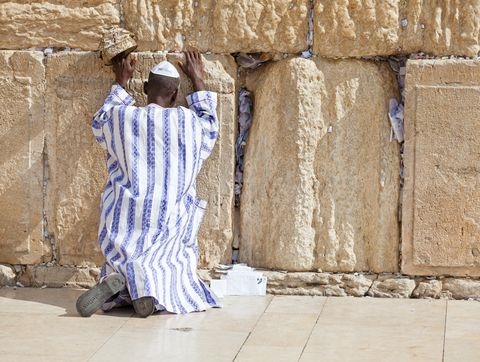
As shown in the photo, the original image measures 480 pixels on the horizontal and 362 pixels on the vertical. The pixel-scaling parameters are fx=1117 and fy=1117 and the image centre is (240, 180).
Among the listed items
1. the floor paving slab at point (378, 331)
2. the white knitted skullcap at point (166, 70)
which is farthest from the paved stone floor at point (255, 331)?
the white knitted skullcap at point (166, 70)

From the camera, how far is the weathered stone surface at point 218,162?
Answer: 6.45 meters

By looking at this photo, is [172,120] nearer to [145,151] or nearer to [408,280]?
[145,151]

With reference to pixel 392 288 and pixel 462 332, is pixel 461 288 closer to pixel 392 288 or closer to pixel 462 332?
pixel 392 288

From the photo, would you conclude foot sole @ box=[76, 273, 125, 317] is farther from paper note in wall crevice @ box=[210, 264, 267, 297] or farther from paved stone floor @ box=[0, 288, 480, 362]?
paper note in wall crevice @ box=[210, 264, 267, 297]

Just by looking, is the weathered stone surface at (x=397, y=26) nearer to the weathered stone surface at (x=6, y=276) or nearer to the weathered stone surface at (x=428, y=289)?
the weathered stone surface at (x=428, y=289)

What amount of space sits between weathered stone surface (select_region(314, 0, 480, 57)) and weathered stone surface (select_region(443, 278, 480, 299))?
128cm

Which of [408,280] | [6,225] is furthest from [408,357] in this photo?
[6,225]

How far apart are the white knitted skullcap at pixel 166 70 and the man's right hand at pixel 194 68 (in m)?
0.14

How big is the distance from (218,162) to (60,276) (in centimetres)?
117

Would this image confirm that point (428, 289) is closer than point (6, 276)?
Yes

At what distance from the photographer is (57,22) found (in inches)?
256

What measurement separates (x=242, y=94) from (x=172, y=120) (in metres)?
0.63

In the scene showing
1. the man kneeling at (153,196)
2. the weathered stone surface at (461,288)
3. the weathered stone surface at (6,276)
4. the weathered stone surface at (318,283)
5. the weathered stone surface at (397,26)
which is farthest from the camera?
the weathered stone surface at (6,276)

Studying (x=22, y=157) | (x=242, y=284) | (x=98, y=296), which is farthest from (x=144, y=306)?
(x=22, y=157)
